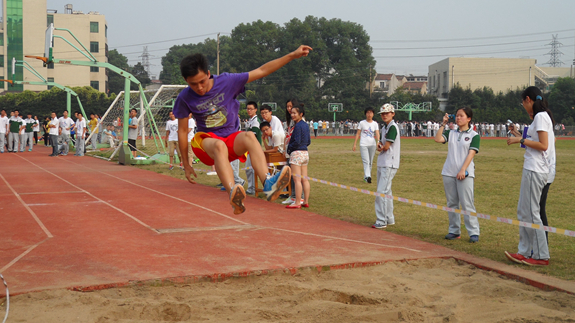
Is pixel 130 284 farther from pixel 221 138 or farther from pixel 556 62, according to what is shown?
pixel 556 62

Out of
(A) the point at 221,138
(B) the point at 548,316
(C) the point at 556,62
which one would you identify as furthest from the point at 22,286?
(C) the point at 556,62

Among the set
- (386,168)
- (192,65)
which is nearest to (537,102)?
(386,168)

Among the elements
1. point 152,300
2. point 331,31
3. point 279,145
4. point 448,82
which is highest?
point 331,31

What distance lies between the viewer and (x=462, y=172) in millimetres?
6867

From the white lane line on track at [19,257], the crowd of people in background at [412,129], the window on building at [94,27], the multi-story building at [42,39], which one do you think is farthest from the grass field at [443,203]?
the window on building at [94,27]

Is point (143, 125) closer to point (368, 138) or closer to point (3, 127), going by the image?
point (3, 127)

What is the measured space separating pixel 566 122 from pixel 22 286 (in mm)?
66624

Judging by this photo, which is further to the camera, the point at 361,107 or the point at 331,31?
the point at 331,31

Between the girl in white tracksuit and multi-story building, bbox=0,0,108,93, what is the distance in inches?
2927

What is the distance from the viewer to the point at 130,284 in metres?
4.97

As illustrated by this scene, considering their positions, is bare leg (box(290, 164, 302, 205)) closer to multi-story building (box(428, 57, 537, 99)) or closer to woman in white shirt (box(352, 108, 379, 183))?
woman in white shirt (box(352, 108, 379, 183))

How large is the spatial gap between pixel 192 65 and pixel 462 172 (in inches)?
155

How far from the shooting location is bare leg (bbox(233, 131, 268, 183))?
17.0 ft

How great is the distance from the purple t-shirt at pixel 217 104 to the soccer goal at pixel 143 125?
14259 millimetres
